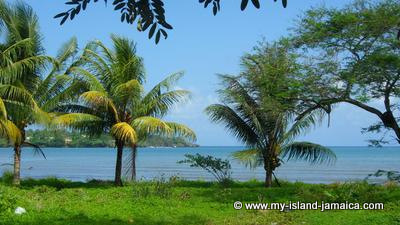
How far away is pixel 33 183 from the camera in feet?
59.2

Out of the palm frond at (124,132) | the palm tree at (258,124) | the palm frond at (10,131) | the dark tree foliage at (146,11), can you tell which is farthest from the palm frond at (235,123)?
the dark tree foliage at (146,11)

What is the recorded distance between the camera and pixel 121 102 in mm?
16812

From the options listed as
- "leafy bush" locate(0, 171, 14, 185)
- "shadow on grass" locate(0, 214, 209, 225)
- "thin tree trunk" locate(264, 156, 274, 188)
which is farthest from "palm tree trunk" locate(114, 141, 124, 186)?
"shadow on grass" locate(0, 214, 209, 225)

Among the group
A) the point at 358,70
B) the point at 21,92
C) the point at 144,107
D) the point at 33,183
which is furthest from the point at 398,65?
the point at 33,183

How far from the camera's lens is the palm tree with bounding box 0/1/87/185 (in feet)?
50.4

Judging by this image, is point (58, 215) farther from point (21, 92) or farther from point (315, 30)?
point (315, 30)

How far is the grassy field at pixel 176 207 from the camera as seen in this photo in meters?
9.63

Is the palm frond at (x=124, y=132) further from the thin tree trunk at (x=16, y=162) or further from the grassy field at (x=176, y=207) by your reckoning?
the thin tree trunk at (x=16, y=162)

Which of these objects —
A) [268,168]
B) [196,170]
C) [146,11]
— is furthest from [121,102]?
[196,170]

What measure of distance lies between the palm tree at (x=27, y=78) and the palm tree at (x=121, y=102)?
2.05ft

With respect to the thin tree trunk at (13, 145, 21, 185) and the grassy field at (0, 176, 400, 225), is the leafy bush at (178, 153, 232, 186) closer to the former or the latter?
the grassy field at (0, 176, 400, 225)

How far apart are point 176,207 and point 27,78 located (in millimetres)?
7859

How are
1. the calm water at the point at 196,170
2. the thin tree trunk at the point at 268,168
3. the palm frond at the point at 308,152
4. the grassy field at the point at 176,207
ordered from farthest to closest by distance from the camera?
the calm water at the point at 196,170 → the thin tree trunk at the point at 268,168 → the palm frond at the point at 308,152 → the grassy field at the point at 176,207

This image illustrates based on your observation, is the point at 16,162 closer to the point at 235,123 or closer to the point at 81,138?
the point at 81,138
